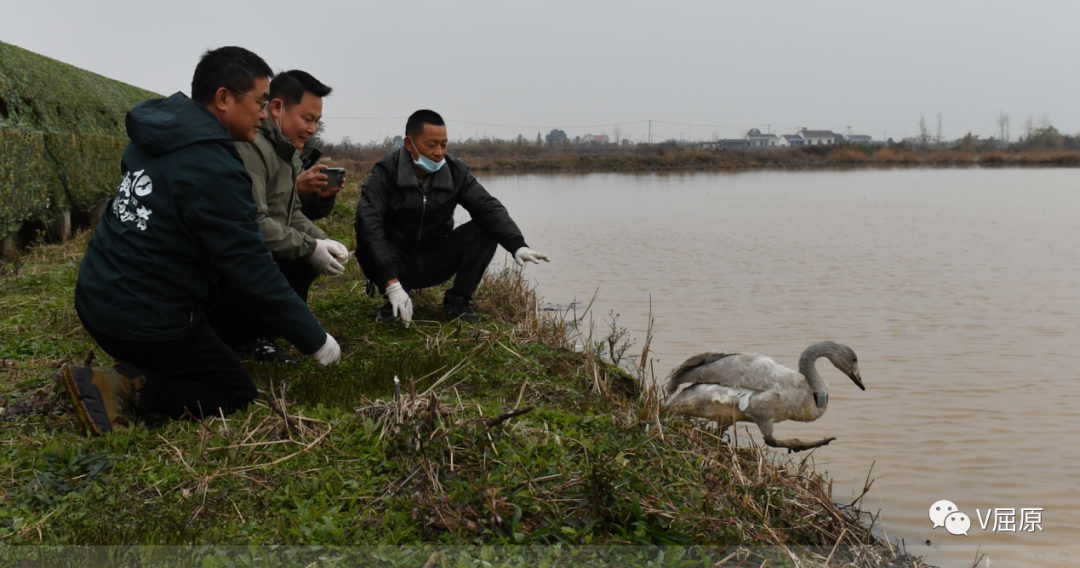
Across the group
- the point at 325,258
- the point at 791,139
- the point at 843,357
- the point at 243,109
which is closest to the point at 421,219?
the point at 325,258

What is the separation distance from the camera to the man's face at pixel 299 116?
539 cm

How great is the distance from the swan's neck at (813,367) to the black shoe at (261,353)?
11.4ft

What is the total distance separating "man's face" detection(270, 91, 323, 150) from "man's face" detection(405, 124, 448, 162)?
98cm

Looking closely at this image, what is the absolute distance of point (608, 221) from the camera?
19.7m

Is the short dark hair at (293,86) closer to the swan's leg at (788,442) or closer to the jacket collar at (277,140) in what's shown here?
the jacket collar at (277,140)

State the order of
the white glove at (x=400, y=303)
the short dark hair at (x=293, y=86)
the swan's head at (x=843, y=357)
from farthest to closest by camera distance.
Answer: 1. the swan's head at (x=843, y=357)
2. the white glove at (x=400, y=303)
3. the short dark hair at (x=293, y=86)

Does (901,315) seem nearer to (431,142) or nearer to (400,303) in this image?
(431,142)

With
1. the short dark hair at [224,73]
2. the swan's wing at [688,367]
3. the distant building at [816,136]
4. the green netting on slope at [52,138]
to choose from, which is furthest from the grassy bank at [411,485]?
the distant building at [816,136]

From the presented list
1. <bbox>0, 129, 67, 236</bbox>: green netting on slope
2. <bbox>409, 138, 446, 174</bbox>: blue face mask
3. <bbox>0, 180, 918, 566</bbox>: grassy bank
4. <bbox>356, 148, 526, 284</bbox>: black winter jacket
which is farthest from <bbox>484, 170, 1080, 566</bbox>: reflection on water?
<bbox>0, 129, 67, 236</bbox>: green netting on slope

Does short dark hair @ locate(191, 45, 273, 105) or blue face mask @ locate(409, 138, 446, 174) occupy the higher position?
short dark hair @ locate(191, 45, 273, 105)

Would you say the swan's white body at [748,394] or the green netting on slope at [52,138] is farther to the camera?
the green netting on slope at [52,138]

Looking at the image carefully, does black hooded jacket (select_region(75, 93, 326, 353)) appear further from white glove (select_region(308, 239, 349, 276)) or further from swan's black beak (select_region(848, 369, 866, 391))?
swan's black beak (select_region(848, 369, 866, 391))

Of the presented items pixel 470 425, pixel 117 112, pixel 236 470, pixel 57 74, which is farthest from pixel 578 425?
pixel 117 112

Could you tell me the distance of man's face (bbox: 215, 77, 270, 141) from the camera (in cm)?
411
